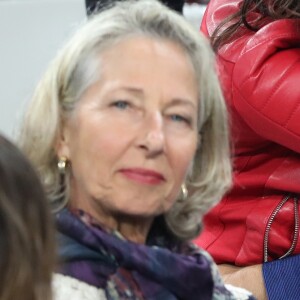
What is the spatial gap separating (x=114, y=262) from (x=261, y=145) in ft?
2.64

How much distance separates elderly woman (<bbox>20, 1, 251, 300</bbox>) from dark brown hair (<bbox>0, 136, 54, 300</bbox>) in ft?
1.11

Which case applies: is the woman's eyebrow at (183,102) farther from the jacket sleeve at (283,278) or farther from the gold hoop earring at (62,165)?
the jacket sleeve at (283,278)

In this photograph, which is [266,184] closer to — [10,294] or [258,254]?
[258,254]

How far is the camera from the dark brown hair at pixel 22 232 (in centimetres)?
96

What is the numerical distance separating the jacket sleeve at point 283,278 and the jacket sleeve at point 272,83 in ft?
0.77

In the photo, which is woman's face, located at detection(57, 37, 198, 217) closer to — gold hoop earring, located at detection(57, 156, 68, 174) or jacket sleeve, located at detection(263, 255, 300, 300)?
gold hoop earring, located at detection(57, 156, 68, 174)

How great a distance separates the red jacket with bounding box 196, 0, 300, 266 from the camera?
6.55 feet

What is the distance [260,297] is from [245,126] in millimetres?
372

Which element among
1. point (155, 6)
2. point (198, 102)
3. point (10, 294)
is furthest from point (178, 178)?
point (10, 294)

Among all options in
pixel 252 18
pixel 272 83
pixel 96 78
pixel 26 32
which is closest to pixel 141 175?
pixel 96 78

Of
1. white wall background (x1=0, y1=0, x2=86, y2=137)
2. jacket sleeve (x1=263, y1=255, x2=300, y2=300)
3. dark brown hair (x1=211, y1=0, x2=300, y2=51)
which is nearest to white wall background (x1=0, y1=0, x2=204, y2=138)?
white wall background (x1=0, y1=0, x2=86, y2=137)

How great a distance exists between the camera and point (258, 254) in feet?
6.74

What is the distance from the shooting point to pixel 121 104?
143 centimetres

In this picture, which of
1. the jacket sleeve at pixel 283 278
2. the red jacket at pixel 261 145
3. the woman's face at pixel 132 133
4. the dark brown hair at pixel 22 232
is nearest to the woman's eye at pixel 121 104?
the woman's face at pixel 132 133
